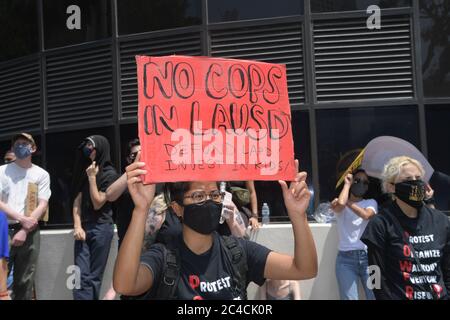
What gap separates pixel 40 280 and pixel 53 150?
6.59 feet

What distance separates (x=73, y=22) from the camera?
8977 mm

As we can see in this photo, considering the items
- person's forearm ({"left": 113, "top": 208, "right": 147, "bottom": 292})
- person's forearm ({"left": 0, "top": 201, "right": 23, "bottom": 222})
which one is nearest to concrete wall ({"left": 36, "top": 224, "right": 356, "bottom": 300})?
person's forearm ({"left": 0, "top": 201, "right": 23, "bottom": 222})

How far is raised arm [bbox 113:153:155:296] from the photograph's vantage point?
2.70m

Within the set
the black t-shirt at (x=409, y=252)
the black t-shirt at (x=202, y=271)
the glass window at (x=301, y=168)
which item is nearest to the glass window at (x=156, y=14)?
the glass window at (x=301, y=168)

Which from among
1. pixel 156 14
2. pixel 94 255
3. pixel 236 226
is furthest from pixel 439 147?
pixel 94 255

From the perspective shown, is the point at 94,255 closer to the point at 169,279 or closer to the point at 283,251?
the point at 283,251

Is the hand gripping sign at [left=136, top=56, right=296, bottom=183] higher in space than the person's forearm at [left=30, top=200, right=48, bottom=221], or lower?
higher

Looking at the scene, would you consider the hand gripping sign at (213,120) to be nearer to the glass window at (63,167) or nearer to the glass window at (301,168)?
the glass window at (301,168)

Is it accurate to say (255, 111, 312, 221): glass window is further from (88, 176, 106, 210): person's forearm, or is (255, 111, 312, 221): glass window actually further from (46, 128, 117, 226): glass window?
Answer: (46, 128, 117, 226): glass window

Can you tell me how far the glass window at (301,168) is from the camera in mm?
7715

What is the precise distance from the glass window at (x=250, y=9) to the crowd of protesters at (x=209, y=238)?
7.88 ft
